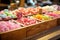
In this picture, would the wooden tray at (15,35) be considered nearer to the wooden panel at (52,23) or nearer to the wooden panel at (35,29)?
the wooden panel at (35,29)

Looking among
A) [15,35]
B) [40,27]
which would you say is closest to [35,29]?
[40,27]

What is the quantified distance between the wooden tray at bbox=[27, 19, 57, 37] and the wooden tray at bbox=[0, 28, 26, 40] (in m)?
0.13

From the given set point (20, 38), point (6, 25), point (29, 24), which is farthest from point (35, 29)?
point (6, 25)

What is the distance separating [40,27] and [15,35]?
618mm

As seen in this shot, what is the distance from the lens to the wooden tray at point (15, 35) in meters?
1.90

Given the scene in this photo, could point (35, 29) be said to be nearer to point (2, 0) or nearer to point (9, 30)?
point (9, 30)

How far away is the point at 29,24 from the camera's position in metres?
2.39

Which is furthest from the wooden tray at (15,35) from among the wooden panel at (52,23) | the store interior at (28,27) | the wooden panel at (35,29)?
the wooden panel at (52,23)

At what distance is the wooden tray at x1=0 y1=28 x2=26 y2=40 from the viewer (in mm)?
1901

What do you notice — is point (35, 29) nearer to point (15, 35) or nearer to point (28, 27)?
point (28, 27)

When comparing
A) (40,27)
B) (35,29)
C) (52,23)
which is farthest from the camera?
(52,23)

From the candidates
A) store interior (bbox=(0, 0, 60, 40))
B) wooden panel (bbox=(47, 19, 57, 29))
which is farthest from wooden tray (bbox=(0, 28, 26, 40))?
wooden panel (bbox=(47, 19, 57, 29))

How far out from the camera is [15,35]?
6.73 ft

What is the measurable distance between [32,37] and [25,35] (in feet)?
0.43
